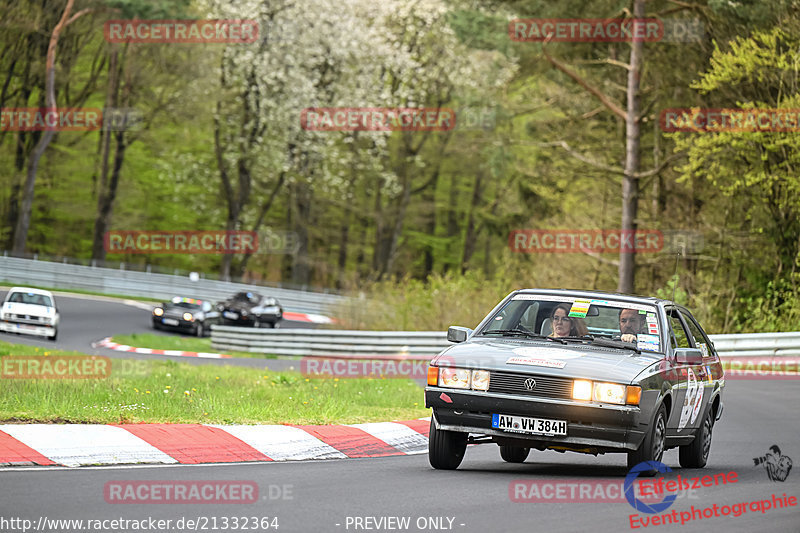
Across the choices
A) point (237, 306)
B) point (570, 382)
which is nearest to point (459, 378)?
point (570, 382)

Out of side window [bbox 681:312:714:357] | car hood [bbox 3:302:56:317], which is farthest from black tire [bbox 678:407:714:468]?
car hood [bbox 3:302:56:317]

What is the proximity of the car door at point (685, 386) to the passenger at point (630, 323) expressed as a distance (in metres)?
0.32

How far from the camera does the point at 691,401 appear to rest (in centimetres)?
1003

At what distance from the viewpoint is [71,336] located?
106ft

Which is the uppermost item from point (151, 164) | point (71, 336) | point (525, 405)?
point (151, 164)

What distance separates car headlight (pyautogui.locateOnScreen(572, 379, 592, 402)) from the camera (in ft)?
28.0

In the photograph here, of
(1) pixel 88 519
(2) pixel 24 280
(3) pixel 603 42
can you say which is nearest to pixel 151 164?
(2) pixel 24 280

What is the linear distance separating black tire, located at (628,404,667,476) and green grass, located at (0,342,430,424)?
12.2ft

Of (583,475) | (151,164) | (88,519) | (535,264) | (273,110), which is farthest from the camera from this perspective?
(151,164)

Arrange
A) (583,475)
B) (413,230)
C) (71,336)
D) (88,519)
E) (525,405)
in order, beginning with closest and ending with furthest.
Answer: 1. (88,519)
2. (525,405)
3. (583,475)
4. (71,336)
5. (413,230)

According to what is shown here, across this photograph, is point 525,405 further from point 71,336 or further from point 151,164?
point 151,164

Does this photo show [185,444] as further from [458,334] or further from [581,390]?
[581,390]

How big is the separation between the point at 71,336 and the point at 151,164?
113 ft

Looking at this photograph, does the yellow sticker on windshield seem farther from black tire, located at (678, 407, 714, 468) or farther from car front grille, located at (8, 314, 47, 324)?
car front grille, located at (8, 314, 47, 324)
